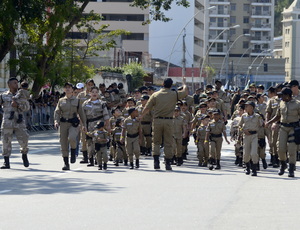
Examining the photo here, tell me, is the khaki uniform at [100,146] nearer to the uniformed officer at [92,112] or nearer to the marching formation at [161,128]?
the marching formation at [161,128]

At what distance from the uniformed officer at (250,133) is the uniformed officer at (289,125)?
1.96ft

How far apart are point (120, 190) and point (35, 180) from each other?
231cm

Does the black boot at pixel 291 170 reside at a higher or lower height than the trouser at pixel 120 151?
lower

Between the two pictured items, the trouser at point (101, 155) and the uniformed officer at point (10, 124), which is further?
the trouser at point (101, 155)

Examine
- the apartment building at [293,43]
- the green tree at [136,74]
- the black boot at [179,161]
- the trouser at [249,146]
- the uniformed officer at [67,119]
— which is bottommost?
the black boot at [179,161]

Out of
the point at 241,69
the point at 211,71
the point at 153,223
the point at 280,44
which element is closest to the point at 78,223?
the point at 153,223

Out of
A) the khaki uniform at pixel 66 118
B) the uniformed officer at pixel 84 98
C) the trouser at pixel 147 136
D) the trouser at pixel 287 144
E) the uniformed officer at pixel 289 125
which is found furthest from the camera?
the trouser at pixel 147 136

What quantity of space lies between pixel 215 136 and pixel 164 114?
5.46 feet

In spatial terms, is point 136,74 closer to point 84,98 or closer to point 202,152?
point 84,98

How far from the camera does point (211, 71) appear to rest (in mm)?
113312

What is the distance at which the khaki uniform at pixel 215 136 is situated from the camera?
1967 cm

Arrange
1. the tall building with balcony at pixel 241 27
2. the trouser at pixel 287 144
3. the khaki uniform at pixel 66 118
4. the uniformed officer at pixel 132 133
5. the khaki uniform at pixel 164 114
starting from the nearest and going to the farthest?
the trouser at pixel 287 144, the khaki uniform at pixel 66 118, the khaki uniform at pixel 164 114, the uniformed officer at pixel 132 133, the tall building with balcony at pixel 241 27

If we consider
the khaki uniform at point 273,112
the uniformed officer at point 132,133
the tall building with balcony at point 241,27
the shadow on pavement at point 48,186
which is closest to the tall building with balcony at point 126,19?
the tall building with balcony at point 241,27

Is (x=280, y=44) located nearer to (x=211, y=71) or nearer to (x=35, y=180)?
(x=211, y=71)
